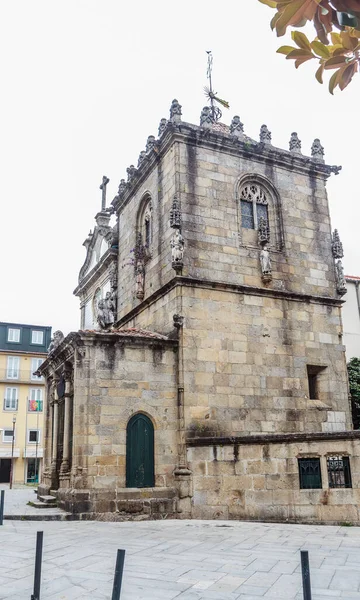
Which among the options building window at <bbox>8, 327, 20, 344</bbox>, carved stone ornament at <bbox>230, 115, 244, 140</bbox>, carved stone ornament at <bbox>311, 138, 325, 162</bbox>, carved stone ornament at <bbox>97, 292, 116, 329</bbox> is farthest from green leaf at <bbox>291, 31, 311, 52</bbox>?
building window at <bbox>8, 327, 20, 344</bbox>

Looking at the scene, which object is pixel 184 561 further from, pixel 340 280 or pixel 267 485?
pixel 340 280

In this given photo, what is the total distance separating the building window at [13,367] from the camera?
149ft

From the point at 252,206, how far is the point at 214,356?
5279 mm

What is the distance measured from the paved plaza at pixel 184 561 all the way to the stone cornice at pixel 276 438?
6.15 ft

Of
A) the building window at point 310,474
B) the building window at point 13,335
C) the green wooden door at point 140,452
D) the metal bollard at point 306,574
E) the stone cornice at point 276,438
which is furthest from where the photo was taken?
the building window at point 13,335

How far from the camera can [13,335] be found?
46.7 m

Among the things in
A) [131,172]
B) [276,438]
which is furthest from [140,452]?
[131,172]

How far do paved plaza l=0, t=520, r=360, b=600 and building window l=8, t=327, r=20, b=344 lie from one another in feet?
116

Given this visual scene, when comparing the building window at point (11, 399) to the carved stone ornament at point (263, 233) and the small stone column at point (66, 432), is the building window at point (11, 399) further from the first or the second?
the carved stone ornament at point (263, 233)

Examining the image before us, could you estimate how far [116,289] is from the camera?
69.0 feet

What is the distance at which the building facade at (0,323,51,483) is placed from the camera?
43875mm

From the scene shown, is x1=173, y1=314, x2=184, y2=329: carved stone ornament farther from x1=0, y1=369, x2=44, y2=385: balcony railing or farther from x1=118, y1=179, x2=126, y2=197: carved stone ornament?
x1=0, y1=369, x2=44, y2=385: balcony railing

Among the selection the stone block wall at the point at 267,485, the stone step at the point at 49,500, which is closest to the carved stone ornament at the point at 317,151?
the stone block wall at the point at 267,485

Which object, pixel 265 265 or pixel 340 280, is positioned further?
pixel 340 280
